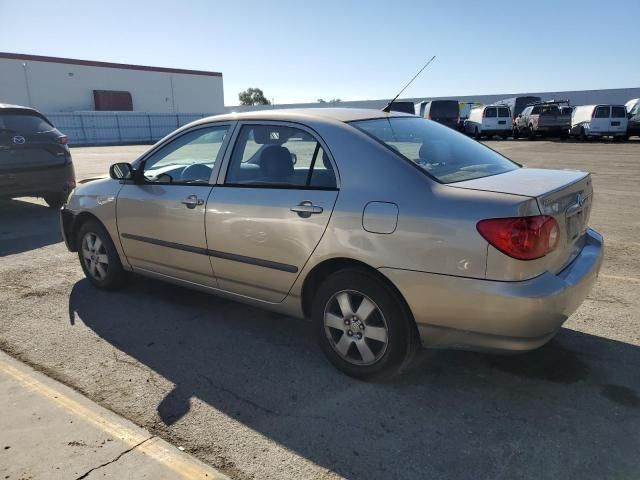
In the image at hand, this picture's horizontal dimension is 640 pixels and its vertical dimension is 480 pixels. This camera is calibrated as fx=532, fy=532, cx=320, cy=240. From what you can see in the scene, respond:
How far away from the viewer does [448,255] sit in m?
2.79

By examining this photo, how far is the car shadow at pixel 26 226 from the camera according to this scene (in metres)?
6.89

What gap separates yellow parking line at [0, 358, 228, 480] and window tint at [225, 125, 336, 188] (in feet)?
5.59

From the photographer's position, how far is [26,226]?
8133mm

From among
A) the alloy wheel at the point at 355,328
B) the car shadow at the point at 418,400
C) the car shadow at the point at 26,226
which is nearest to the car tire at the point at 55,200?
the car shadow at the point at 26,226

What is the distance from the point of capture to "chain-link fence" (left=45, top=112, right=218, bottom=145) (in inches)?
1412

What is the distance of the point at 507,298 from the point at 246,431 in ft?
4.99

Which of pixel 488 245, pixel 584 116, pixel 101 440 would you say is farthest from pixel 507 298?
pixel 584 116

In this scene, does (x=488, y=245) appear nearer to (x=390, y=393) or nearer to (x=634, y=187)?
(x=390, y=393)

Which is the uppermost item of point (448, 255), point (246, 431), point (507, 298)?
point (448, 255)

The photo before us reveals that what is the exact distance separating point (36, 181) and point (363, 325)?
7.13 m

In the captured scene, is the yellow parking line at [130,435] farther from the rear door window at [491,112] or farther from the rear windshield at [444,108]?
the rear door window at [491,112]

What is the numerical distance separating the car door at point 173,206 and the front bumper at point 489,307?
5.33ft

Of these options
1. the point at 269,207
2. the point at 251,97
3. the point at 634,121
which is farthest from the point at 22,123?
the point at 251,97

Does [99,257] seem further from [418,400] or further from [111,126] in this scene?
[111,126]
